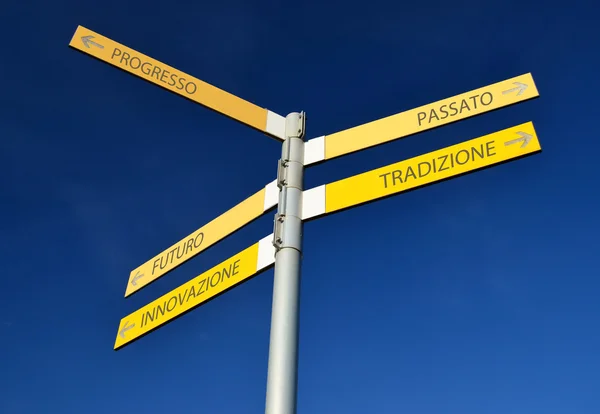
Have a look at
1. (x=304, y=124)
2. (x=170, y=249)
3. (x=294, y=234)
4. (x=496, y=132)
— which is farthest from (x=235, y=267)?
(x=496, y=132)

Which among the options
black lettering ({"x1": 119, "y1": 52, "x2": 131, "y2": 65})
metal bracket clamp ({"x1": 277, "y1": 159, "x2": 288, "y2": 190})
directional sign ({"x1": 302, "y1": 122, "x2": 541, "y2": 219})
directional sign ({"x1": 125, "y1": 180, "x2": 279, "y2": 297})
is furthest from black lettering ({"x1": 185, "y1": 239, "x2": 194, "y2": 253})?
black lettering ({"x1": 119, "y1": 52, "x2": 131, "y2": 65})

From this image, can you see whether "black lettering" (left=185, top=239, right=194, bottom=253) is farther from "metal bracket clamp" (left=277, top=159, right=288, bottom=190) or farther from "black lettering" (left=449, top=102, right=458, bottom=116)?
"black lettering" (left=449, top=102, right=458, bottom=116)

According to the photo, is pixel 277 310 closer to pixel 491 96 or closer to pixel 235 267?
pixel 235 267

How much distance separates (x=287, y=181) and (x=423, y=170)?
885 millimetres

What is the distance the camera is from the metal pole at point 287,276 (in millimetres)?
3098

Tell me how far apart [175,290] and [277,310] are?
1190mm

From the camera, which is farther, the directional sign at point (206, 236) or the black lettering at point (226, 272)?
the directional sign at point (206, 236)

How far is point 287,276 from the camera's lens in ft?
11.5

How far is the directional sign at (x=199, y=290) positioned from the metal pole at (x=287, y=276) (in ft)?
0.51

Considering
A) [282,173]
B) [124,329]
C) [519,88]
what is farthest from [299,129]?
[124,329]

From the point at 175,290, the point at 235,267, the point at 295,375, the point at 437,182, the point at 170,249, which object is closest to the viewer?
the point at 295,375

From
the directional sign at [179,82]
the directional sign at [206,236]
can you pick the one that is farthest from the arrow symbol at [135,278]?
the directional sign at [179,82]

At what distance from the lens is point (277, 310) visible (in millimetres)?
3373

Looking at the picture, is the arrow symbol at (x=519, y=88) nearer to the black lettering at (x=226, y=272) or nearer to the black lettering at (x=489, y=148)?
the black lettering at (x=489, y=148)
